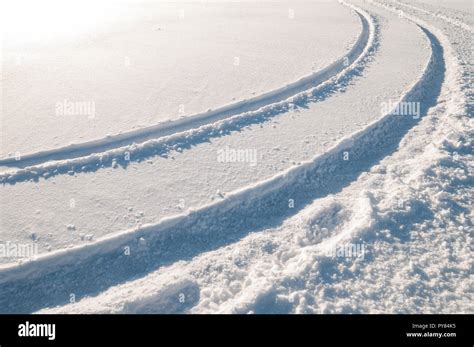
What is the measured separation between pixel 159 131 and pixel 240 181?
2.04 m

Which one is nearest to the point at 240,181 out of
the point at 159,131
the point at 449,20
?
the point at 159,131

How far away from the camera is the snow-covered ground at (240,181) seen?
4.20 m

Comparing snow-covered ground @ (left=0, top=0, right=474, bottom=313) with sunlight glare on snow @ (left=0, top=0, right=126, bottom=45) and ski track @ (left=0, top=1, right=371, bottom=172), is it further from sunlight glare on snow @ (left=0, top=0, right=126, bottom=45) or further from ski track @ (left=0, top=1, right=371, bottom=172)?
sunlight glare on snow @ (left=0, top=0, right=126, bottom=45)

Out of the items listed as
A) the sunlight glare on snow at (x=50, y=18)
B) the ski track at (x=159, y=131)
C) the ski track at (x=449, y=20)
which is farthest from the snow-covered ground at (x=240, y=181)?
the ski track at (x=449, y=20)

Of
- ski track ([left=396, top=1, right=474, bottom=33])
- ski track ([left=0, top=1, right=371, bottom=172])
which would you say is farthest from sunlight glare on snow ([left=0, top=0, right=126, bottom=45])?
ski track ([left=396, top=1, right=474, bottom=33])

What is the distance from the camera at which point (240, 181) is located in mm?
5613

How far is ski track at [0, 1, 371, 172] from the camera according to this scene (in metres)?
5.98

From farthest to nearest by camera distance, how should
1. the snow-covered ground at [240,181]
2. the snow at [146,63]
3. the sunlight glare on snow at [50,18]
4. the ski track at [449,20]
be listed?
1. the ski track at [449,20]
2. the sunlight glare on snow at [50,18]
3. the snow at [146,63]
4. the snow-covered ground at [240,181]

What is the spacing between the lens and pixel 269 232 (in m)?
4.95

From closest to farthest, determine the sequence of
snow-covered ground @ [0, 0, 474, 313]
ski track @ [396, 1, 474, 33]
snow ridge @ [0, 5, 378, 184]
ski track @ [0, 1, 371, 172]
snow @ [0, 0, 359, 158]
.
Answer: snow-covered ground @ [0, 0, 474, 313] < snow ridge @ [0, 5, 378, 184] < ski track @ [0, 1, 371, 172] < snow @ [0, 0, 359, 158] < ski track @ [396, 1, 474, 33]

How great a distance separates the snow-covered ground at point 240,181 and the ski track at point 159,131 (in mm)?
32

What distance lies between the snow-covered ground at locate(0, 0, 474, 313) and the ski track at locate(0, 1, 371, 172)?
0.03m

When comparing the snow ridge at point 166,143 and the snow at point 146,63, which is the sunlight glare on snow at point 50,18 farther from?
the snow ridge at point 166,143

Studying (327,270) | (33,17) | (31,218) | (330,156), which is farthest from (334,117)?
(33,17)
